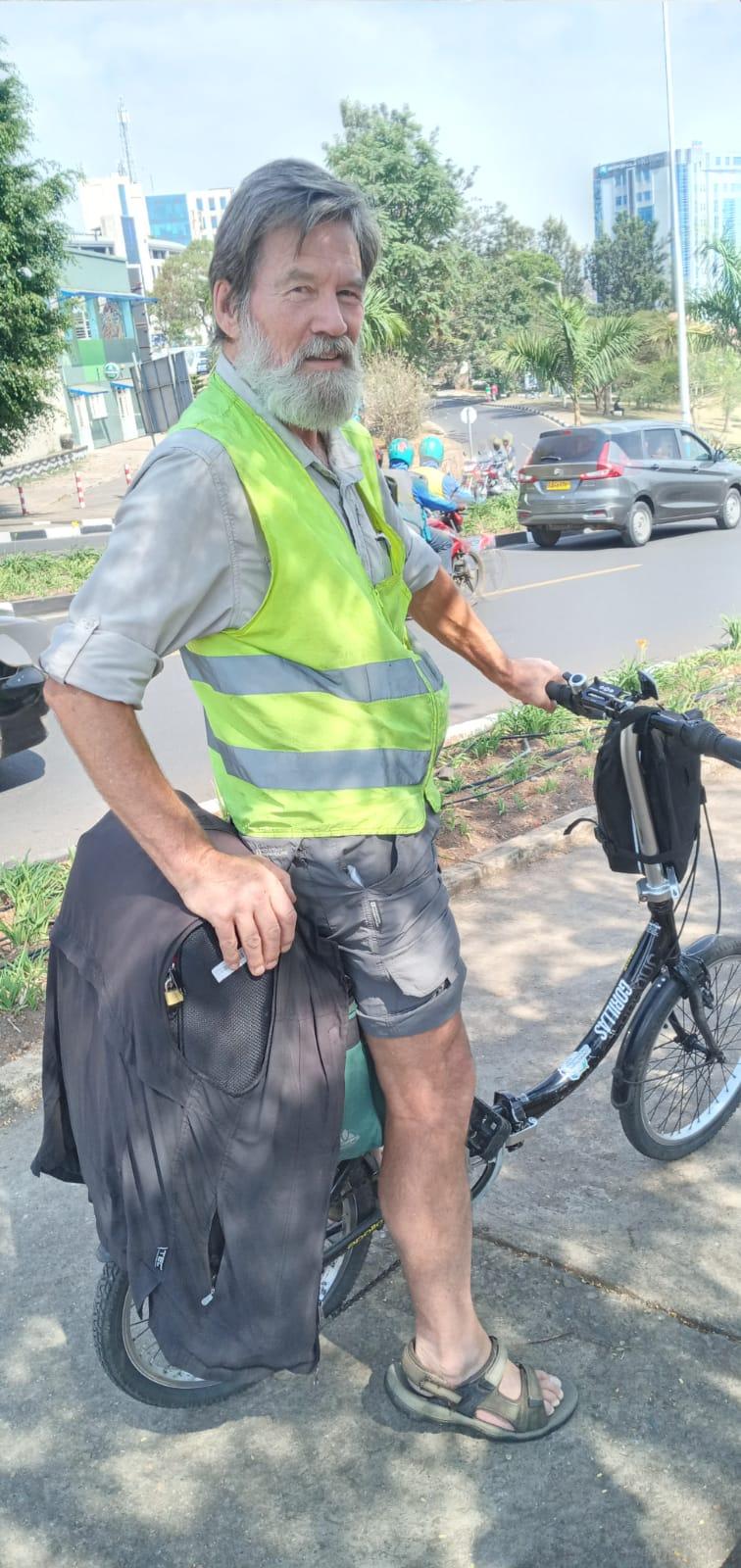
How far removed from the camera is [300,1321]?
2.07 metres

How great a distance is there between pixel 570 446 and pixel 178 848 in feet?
52.4

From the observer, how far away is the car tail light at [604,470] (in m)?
16.3

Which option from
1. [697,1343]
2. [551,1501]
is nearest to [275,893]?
[551,1501]

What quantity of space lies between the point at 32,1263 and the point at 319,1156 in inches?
46.3

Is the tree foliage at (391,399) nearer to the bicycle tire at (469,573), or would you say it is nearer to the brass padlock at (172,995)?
the bicycle tire at (469,573)

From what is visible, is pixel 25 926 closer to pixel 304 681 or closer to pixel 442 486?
pixel 304 681

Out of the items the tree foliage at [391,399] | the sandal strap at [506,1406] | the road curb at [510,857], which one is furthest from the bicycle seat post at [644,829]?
the tree foliage at [391,399]

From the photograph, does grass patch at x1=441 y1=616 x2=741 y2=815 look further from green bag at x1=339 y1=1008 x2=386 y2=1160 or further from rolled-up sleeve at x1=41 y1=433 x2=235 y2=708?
rolled-up sleeve at x1=41 y1=433 x2=235 y2=708

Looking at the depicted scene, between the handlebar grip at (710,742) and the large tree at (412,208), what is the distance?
31.5 m

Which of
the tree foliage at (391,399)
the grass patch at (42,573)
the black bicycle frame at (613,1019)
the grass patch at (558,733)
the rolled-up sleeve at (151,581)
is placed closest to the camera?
the rolled-up sleeve at (151,581)

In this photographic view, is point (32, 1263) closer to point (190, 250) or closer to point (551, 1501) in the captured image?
point (551, 1501)

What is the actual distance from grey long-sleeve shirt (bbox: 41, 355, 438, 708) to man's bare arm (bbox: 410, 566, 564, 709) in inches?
30.2

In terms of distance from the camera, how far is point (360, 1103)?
2.20 metres

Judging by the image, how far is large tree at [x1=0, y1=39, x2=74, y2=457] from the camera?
1842cm
